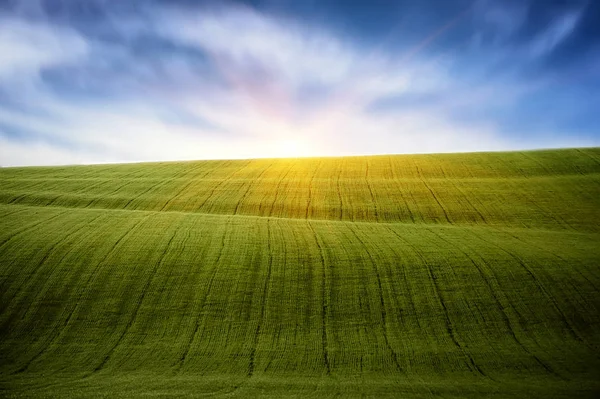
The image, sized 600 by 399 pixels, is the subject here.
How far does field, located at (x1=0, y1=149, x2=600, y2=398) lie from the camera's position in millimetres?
12680

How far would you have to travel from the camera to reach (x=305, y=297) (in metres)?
16.9

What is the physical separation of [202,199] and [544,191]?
70.8 ft

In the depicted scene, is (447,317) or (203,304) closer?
(447,317)

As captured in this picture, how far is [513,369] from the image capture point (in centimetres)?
1284

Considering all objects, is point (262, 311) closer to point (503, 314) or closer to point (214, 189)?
point (503, 314)

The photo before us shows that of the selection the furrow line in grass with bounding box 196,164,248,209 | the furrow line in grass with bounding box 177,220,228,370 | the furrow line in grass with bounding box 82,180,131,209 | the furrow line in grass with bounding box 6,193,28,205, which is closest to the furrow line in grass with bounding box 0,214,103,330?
the furrow line in grass with bounding box 177,220,228,370

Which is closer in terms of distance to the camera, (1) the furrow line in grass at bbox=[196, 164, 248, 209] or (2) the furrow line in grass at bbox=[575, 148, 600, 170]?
(1) the furrow line in grass at bbox=[196, 164, 248, 209]

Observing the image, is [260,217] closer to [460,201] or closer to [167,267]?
[167,267]

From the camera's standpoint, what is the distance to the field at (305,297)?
12.7 m

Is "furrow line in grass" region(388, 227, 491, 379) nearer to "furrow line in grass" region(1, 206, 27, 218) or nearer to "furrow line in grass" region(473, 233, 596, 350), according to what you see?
"furrow line in grass" region(473, 233, 596, 350)

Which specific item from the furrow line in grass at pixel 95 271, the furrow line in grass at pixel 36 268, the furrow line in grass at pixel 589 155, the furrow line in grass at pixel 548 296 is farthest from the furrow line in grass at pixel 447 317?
the furrow line in grass at pixel 589 155

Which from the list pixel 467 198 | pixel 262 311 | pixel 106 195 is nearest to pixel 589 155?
pixel 467 198

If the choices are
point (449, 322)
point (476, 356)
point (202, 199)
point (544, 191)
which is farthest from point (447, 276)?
point (202, 199)

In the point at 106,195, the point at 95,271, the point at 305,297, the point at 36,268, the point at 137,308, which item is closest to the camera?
the point at 137,308
